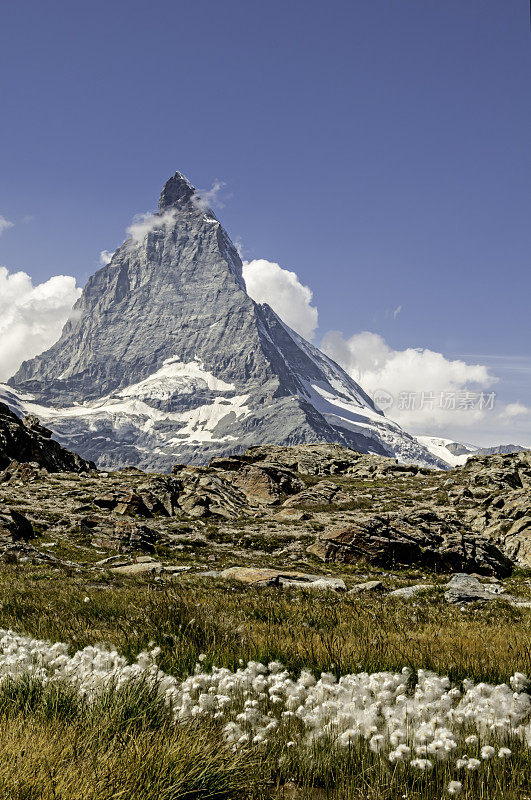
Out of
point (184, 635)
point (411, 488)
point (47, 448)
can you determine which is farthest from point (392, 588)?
point (47, 448)

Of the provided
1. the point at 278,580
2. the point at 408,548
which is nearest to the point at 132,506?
the point at 408,548

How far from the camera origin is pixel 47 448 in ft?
255

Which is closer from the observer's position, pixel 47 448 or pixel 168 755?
pixel 168 755

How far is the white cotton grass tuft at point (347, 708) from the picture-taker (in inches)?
148

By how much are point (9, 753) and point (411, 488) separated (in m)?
72.8

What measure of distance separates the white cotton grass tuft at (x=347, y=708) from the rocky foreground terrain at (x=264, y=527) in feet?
39.9

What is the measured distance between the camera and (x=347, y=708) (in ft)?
14.2

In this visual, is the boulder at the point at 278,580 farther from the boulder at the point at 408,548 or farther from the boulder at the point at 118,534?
the boulder at the point at 118,534

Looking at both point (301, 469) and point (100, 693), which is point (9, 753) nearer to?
point (100, 693)

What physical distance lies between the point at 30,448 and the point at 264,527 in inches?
1748

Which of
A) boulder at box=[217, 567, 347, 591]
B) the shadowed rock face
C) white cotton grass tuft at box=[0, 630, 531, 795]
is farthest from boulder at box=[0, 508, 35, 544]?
the shadowed rock face

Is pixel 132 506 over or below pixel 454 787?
below

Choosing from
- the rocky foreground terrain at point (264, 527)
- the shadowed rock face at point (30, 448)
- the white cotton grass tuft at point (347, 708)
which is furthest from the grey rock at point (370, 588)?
the shadowed rock face at point (30, 448)

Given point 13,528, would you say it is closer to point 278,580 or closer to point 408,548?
point 278,580
